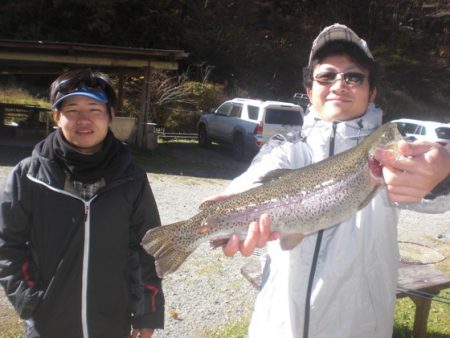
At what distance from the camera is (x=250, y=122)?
57.9 feet

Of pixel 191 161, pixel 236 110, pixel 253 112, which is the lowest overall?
pixel 191 161

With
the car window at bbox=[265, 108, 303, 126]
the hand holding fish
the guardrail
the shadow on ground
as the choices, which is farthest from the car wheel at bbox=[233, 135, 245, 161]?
the hand holding fish

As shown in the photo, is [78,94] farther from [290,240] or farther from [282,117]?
[282,117]

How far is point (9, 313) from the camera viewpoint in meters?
5.06

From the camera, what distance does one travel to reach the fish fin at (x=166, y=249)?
268cm

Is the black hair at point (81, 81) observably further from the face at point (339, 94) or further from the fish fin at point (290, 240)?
the fish fin at point (290, 240)

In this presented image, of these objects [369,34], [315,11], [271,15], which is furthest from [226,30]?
[369,34]

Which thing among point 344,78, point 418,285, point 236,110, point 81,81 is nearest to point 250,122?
point 236,110

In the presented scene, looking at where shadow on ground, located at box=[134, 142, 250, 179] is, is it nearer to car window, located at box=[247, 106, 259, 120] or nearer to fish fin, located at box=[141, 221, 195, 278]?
car window, located at box=[247, 106, 259, 120]

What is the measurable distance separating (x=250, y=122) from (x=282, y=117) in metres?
1.21

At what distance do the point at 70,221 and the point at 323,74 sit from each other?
69.9 inches

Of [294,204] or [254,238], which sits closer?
[254,238]

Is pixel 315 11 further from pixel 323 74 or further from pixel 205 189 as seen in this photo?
pixel 323 74

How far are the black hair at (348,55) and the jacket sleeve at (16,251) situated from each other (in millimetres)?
1907
